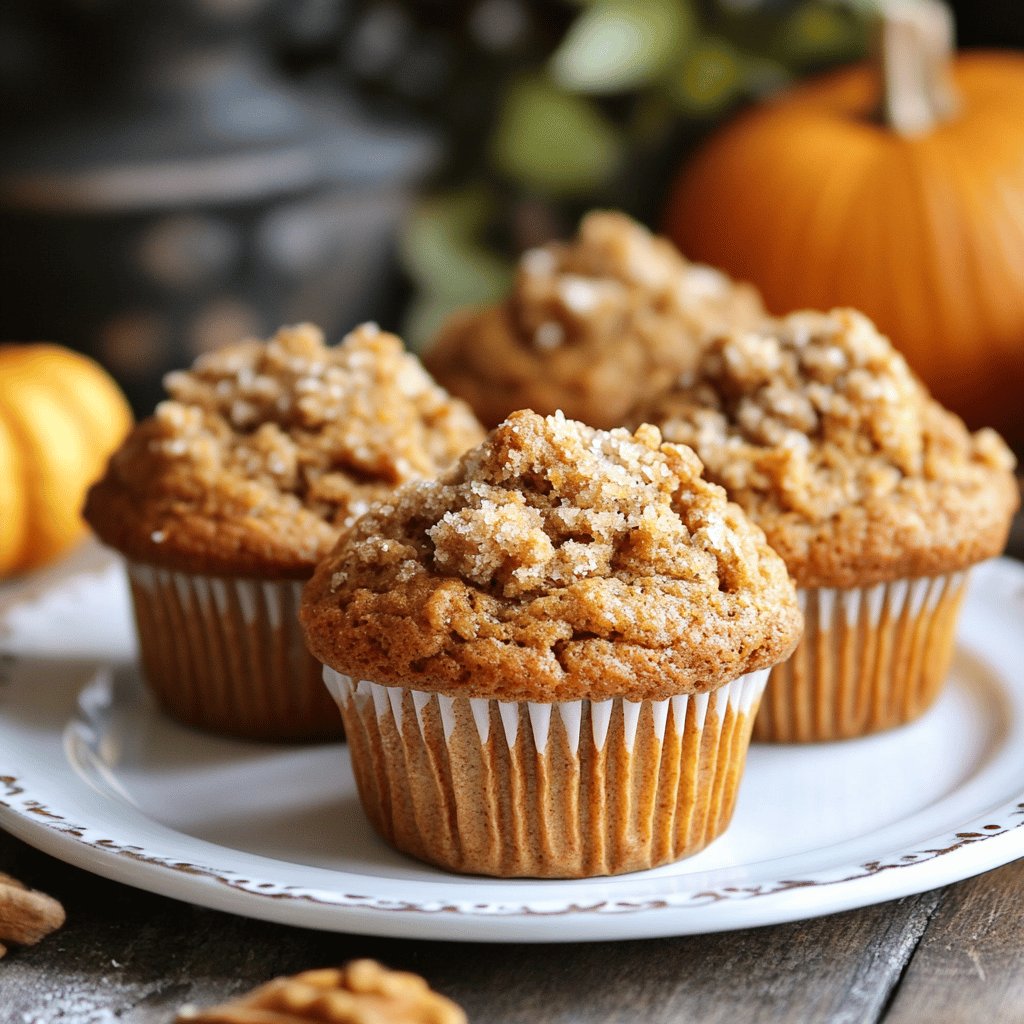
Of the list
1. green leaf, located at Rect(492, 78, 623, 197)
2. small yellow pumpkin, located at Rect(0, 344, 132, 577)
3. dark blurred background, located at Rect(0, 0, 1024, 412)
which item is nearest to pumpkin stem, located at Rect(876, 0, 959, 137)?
dark blurred background, located at Rect(0, 0, 1024, 412)

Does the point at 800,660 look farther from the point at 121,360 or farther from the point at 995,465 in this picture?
the point at 121,360

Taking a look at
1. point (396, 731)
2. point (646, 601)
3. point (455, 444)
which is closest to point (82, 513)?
point (455, 444)

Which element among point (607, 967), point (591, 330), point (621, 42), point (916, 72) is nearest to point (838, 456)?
point (607, 967)

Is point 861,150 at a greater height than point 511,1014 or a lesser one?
greater

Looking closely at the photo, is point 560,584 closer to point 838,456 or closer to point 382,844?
point 382,844

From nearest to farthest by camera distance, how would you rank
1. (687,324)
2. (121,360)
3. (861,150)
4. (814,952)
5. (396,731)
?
(814,952) → (396,731) → (687,324) → (861,150) → (121,360)

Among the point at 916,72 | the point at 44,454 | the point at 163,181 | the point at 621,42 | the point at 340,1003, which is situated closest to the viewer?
the point at 340,1003
